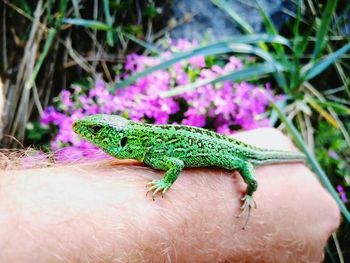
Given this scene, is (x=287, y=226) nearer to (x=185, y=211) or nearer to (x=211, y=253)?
(x=211, y=253)

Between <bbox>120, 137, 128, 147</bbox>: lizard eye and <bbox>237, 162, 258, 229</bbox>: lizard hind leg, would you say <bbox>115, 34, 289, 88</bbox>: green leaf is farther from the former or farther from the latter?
<bbox>120, 137, 128, 147</bbox>: lizard eye

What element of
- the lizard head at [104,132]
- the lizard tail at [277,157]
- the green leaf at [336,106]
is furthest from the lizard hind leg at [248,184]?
the green leaf at [336,106]

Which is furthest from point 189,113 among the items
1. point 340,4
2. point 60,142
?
point 340,4

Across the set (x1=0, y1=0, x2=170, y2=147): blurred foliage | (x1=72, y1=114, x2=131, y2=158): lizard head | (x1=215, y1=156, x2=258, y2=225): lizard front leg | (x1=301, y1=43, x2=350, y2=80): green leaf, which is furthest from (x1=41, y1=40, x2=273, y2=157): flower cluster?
(x1=72, y1=114, x2=131, y2=158): lizard head

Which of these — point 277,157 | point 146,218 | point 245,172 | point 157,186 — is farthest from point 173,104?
point 146,218

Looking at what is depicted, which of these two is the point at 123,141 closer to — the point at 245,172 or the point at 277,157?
the point at 245,172

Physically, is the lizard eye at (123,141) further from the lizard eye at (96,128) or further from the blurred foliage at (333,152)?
the blurred foliage at (333,152)
